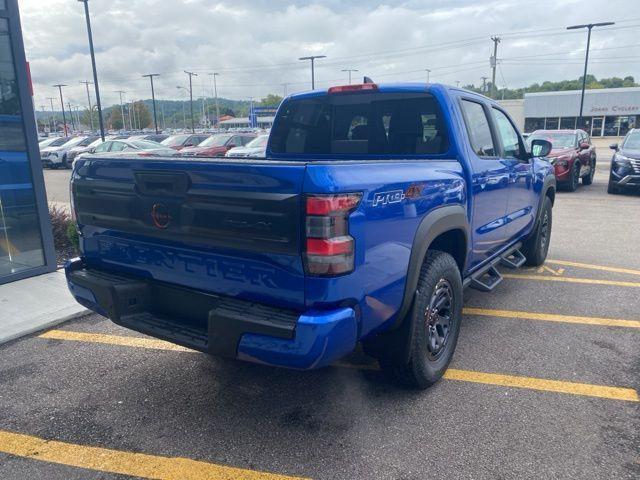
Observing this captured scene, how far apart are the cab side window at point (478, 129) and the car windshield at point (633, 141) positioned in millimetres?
11137

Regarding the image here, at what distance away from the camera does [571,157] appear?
13.3 meters

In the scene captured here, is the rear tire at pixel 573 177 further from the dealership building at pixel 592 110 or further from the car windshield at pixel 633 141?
the dealership building at pixel 592 110

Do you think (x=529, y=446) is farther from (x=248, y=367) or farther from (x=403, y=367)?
(x=248, y=367)

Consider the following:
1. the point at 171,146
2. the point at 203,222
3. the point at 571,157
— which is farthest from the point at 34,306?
the point at 171,146

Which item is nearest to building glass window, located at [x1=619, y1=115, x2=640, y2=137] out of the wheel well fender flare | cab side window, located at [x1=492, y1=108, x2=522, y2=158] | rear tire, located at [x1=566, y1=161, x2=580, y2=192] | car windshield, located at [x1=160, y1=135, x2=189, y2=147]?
rear tire, located at [x1=566, y1=161, x2=580, y2=192]

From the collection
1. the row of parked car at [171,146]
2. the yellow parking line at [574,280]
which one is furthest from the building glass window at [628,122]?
the yellow parking line at [574,280]

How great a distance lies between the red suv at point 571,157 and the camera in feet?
43.5

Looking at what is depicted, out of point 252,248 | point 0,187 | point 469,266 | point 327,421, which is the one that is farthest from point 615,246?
point 0,187

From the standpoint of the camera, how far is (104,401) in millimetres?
3299

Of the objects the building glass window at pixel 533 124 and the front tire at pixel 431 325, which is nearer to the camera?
the front tire at pixel 431 325

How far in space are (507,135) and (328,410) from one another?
323 cm

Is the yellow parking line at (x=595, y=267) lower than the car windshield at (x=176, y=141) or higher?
lower

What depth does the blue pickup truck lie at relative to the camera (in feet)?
7.74

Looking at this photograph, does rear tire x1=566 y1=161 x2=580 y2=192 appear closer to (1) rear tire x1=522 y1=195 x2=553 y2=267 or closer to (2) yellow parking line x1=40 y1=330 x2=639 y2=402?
(1) rear tire x1=522 y1=195 x2=553 y2=267
